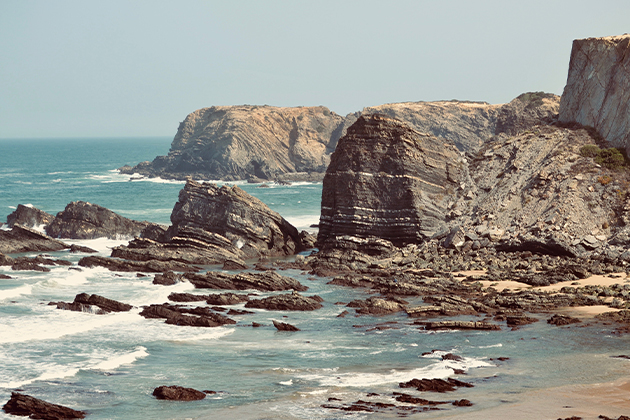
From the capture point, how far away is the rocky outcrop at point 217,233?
46469 millimetres

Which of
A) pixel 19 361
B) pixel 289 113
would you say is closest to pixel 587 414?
pixel 19 361

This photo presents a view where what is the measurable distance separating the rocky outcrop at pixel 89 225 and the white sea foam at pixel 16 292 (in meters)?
19.6

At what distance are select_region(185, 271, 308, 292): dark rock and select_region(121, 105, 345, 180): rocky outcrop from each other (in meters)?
90.6

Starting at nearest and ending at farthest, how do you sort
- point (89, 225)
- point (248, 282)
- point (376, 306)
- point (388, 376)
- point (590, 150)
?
1. point (388, 376)
2. point (376, 306)
3. point (248, 282)
4. point (590, 150)
5. point (89, 225)

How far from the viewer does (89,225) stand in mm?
56844

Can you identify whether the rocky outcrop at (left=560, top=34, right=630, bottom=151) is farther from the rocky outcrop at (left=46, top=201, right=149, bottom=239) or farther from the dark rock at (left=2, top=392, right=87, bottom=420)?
the dark rock at (left=2, top=392, right=87, bottom=420)

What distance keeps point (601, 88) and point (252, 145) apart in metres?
93.0

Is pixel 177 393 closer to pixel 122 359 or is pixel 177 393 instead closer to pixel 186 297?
pixel 122 359

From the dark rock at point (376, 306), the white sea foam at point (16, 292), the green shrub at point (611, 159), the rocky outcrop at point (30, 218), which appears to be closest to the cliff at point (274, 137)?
the rocky outcrop at point (30, 218)

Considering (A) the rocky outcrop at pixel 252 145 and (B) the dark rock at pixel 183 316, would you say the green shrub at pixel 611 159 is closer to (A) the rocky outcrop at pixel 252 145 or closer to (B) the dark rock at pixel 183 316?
(B) the dark rock at pixel 183 316

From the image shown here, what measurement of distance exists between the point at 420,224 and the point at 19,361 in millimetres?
30264

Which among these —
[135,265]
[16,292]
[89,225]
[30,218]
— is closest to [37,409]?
[16,292]

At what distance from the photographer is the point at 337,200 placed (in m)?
49.2

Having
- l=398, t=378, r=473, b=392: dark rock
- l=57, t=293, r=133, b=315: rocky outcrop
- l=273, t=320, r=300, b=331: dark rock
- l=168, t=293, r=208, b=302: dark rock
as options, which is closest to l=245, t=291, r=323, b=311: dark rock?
l=168, t=293, r=208, b=302: dark rock
